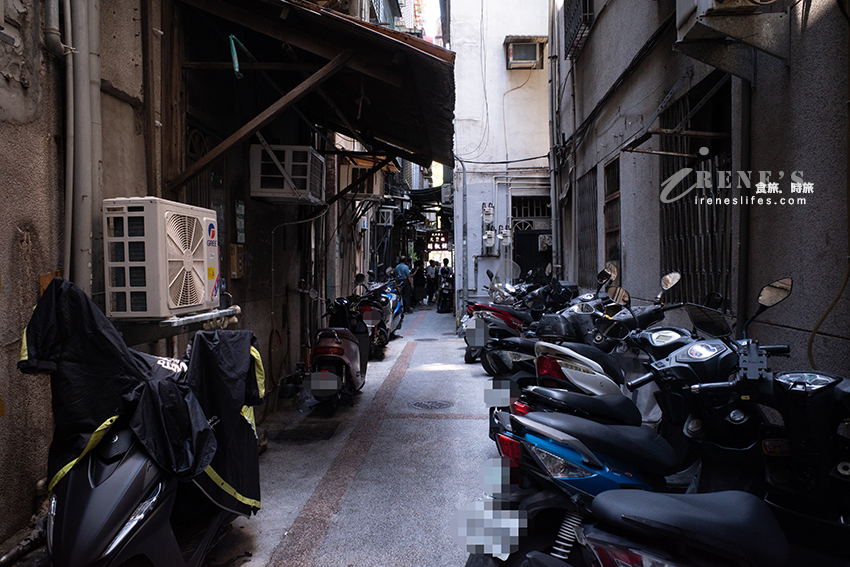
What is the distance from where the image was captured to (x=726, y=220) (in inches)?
180

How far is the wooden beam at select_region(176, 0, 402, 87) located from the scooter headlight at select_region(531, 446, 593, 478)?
375 cm

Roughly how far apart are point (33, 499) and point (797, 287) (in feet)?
16.2

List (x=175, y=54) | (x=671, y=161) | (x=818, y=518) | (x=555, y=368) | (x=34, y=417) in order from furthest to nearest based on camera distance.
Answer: (x=671, y=161)
(x=175, y=54)
(x=555, y=368)
(x=34, y=417)
(x=818, y=518)

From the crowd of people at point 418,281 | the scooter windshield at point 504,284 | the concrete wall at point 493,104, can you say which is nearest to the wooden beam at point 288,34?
the scooter windshield at point 504,284

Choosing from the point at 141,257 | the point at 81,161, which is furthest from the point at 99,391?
the point at 81,161

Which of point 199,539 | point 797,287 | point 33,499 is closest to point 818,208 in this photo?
point 797,287

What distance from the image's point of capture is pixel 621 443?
8.52 feet

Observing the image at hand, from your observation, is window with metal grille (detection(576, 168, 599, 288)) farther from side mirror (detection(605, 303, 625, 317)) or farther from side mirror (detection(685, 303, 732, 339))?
side mirror (detection(685, 303, 732, 339))

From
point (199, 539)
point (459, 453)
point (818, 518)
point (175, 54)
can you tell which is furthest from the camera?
point (459, 453)

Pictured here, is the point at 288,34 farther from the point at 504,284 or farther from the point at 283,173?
the point at 504,284

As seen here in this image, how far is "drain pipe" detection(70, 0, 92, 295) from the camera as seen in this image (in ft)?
10.7

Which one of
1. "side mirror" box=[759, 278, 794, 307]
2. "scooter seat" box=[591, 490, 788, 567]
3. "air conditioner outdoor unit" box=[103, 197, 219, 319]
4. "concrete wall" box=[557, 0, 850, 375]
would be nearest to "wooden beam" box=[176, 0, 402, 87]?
"air conditioner outdoor unit" box=[103, 197, 219, 319]

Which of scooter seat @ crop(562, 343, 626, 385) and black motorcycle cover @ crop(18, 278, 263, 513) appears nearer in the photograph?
black motorcycle cover @ crop(18, 278, 263, 513)

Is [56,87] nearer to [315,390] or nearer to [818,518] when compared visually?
[315,390]
